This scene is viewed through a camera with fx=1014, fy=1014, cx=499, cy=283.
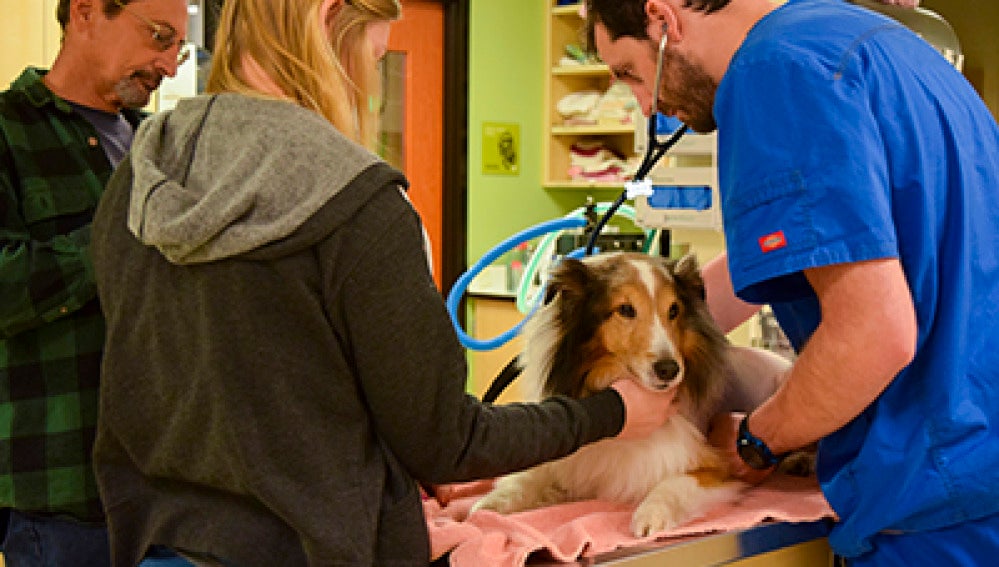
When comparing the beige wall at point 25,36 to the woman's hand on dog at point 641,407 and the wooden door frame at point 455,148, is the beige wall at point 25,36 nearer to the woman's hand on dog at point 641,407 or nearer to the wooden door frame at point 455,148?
the woman's hand on dog at point 641,407

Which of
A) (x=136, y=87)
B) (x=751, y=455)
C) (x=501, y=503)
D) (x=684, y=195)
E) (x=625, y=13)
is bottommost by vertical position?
(x=501, y=503)

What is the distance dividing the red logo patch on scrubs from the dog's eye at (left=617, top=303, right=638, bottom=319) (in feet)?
1.47

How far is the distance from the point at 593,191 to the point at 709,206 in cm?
376

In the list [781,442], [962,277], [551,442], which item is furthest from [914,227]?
[551,442]

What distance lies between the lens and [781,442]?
4.70ft

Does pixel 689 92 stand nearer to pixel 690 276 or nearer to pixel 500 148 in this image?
pixel 690 276

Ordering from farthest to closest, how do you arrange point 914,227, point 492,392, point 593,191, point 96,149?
point 593,191 < point 492,392 < point 96,149 < point 914,227

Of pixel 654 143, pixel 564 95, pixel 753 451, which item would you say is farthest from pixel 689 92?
pixel 564 95

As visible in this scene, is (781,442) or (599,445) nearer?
(781,442)

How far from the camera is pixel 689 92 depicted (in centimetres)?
146

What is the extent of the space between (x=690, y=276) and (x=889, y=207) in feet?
1.83

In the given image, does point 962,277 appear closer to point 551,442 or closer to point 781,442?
point 781,442

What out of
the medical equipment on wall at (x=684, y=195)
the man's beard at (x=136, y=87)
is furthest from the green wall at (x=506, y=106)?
the man's beard at (x=136, y=87)

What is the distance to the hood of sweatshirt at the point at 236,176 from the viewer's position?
1050 mm
